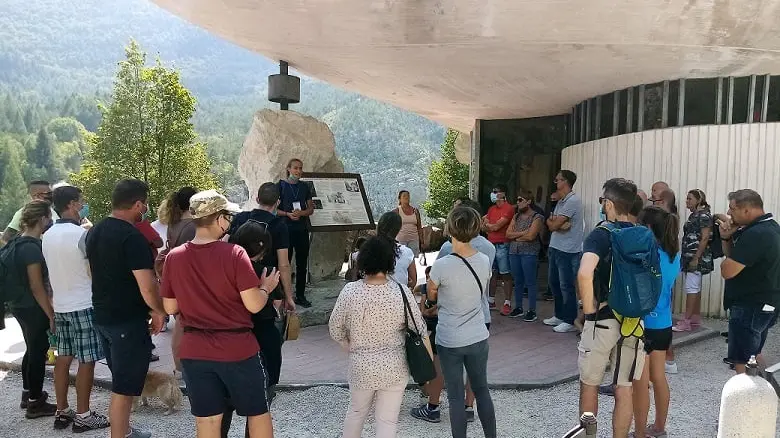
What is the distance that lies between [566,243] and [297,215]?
3281mm

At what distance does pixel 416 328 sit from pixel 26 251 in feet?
9.82

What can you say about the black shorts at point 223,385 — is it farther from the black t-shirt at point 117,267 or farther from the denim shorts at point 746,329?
the denim shorts at point 746,329

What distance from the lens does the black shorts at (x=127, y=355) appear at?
3412 mm

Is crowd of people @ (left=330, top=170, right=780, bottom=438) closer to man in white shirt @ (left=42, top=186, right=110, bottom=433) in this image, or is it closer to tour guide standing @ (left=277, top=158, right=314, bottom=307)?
man in white shirt @ (left=42, top=186, right=110, bottom=433)

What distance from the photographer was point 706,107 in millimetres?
7488

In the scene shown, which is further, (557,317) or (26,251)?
(557,317)

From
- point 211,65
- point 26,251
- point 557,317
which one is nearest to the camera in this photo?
point 26,251

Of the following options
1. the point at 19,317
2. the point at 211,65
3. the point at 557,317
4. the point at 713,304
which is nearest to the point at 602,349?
the point at 557,317

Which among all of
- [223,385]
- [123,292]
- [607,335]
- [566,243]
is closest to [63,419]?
[123,292]

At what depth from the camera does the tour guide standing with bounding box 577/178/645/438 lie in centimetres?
324

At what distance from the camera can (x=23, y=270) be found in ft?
13.6

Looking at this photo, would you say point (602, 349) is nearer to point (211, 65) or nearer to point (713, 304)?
point (713, 304)

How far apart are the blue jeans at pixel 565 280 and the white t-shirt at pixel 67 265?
190 inches

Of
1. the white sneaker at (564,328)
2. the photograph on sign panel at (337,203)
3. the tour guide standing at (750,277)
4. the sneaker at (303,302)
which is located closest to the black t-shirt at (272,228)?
the sneaker at (303,302)
